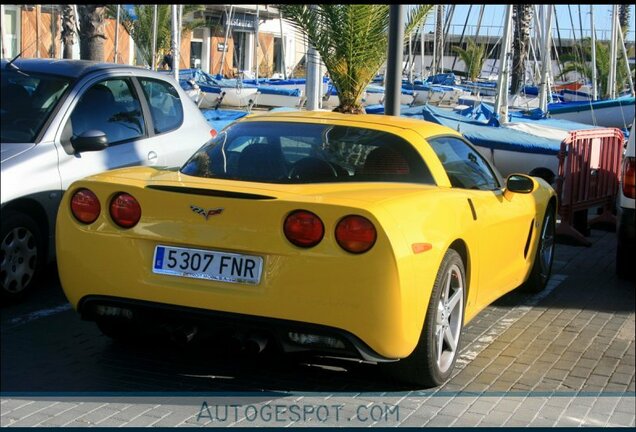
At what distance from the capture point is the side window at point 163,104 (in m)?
6.94

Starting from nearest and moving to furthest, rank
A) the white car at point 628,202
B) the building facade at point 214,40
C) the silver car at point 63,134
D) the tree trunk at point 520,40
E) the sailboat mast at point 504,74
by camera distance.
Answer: the silver car at point 63,134 < the white car at point 628,202 < the building facade at point 214,40 < the sailboat mast at point 504,74 < the tree trunk at point 520,40

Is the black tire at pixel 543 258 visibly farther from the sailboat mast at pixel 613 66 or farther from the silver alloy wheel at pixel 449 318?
the sailboat mast at pixel 613 66

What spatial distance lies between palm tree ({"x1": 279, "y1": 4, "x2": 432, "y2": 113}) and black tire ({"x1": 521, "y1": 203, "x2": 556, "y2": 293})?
340cm

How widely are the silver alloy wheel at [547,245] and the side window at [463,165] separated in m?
1.14

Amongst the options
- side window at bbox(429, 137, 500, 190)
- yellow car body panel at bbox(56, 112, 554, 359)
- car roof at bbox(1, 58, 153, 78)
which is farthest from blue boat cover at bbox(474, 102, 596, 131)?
yellow car body panel at bbox(56, 112, 554, 359)

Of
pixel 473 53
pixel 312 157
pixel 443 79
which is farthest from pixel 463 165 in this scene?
pixel 443 79

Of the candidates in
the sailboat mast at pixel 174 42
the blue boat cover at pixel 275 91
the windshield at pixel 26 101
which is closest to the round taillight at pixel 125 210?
the windshield at pixel 26 101

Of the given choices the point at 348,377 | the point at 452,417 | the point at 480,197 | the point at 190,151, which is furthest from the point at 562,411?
the point at 190,151

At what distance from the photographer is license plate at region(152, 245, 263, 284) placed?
3951 millimetres

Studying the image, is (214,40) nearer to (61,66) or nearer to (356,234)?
(61,66)

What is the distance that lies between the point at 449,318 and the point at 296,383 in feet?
2.69

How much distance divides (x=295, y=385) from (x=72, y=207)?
53.8 inches

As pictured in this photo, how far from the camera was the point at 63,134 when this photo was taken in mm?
6023

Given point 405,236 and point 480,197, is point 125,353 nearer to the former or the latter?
point 405,236
